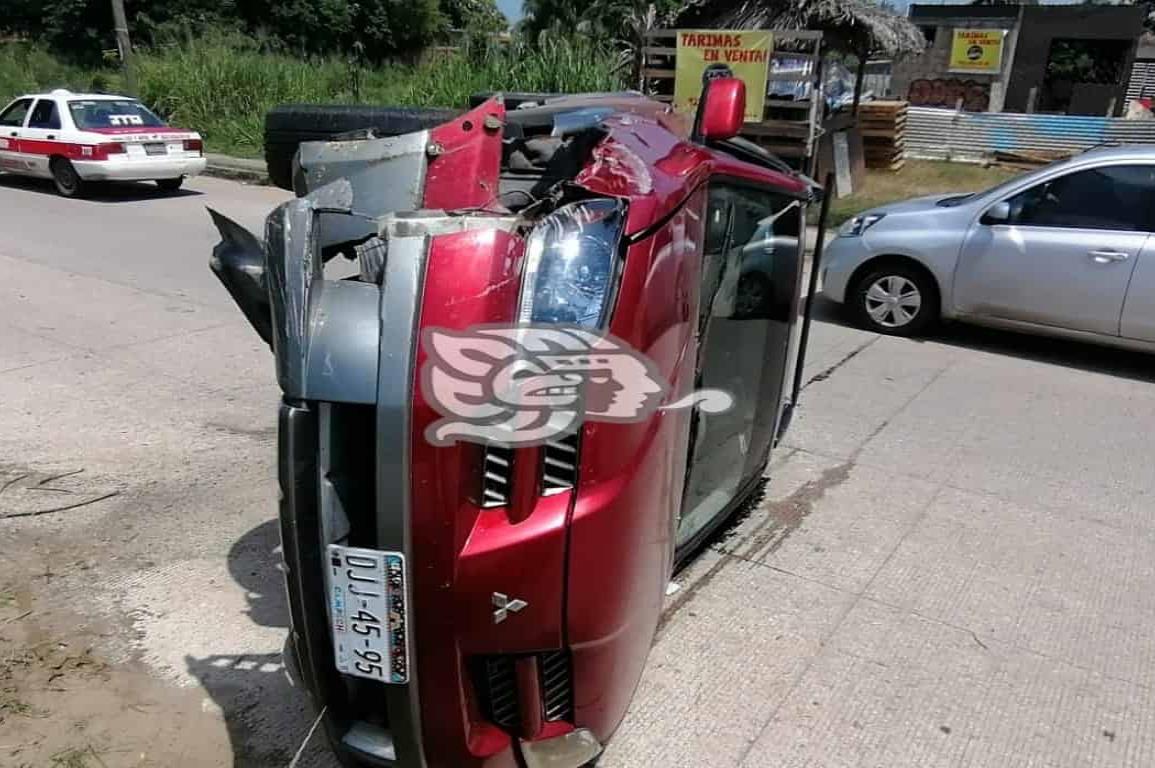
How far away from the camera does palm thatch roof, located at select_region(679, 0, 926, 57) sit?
13805 mm

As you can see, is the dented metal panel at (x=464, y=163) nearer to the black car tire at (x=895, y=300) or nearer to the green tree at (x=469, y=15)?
the black car tire at (x=895, y=300)

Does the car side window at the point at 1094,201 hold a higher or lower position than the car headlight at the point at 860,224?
higher

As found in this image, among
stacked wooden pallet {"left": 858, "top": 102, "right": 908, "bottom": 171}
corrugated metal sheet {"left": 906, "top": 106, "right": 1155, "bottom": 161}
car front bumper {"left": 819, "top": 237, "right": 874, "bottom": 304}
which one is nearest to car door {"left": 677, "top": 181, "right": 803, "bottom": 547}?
car front bumper {"left": 819, "top": 237, "right": 874, "bottom": 304}

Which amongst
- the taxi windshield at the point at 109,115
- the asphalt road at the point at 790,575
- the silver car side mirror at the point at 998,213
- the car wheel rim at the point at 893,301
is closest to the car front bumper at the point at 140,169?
the taxi windshield at the point at 109,115

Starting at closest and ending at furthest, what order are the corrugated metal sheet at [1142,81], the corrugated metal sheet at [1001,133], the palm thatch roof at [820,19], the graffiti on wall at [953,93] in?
1. the palm thatch roof at [820,19]
2. the corrugated metal sheet at [1001,133]
3. the graffiti on wall at [953,93]
4. the corrugated metal sheet at [1142,81]

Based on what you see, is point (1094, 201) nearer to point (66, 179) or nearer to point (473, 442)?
point (473, 442)

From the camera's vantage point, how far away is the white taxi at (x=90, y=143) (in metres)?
12.9

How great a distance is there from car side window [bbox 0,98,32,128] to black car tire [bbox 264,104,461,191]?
44.6ft

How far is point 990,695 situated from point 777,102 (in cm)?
1127

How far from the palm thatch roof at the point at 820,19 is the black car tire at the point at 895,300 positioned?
8.04 meters

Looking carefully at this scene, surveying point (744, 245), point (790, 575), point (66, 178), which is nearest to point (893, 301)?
point (790, 575)

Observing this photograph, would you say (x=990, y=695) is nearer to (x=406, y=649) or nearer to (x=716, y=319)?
(x=716, y=319)

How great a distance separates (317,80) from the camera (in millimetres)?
20281

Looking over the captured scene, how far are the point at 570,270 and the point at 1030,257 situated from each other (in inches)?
219
